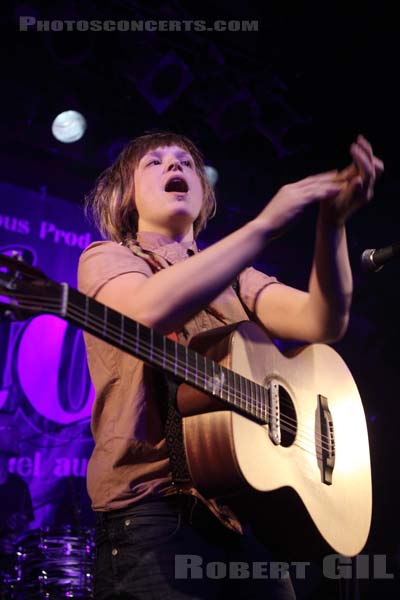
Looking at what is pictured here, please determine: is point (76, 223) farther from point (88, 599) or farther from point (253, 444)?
point (253, 444)

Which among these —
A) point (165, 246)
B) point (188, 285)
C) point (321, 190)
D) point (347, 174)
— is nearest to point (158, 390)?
point (188, 285)

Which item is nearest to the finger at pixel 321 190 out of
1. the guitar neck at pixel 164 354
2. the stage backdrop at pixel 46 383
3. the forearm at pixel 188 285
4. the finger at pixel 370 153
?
the finger at pixel 370 153

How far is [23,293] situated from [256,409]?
74 cm

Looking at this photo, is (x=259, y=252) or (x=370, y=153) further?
(x=370, y=153)

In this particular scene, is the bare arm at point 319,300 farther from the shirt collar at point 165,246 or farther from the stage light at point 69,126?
the stage light at point 69,126

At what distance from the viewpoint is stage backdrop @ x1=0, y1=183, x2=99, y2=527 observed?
5.36 meters

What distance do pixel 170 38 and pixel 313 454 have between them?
4012 mm

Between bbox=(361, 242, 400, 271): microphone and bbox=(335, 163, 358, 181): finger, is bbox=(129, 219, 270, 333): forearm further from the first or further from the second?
bbox=(361, 242, 400, 271): microphone

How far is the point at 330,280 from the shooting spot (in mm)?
2162

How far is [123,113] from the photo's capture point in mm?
5758

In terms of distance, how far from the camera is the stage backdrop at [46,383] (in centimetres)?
536

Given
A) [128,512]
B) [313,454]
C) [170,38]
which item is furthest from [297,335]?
[170,38]

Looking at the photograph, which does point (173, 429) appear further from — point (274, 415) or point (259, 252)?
point (259, 252)

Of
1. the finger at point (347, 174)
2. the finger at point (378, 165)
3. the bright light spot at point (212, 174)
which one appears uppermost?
the bright light spot at point (212, 174)
